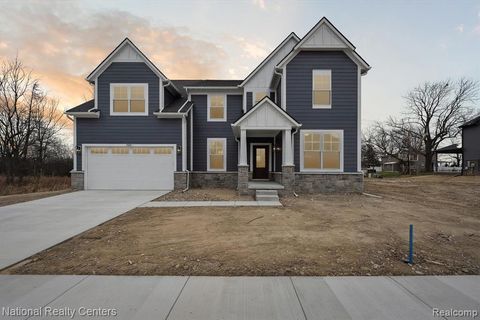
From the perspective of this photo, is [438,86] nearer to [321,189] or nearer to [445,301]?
[321,189]

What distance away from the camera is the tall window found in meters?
15.4

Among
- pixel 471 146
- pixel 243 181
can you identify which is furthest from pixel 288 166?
pixel 471 146

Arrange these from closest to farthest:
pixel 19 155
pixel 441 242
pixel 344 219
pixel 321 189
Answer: pixel 441 242, pixel 344 219, pixel 321 189, pixel 19 155

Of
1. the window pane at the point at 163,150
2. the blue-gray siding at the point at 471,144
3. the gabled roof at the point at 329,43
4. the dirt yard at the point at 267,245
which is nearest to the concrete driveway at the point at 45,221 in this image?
the dirt yard at the point at 267,245

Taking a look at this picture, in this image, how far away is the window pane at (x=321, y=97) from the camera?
12.6 m

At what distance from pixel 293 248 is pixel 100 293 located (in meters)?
3.30

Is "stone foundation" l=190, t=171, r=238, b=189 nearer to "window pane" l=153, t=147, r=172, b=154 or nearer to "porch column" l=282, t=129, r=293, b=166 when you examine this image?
"window pane" l=153, t=147, r=172, b=154

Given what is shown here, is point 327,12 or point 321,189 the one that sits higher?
point 327,12

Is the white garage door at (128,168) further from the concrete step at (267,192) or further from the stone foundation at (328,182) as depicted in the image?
the stone foundation at (328,182)

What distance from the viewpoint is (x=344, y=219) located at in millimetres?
7098

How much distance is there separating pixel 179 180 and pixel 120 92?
6366 mm

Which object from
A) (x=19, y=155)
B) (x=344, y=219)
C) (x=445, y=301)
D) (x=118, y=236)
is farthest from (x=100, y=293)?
(x=19, y=155)

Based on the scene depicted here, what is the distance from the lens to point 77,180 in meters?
13.7

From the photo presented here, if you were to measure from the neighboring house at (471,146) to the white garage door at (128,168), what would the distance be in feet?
101
